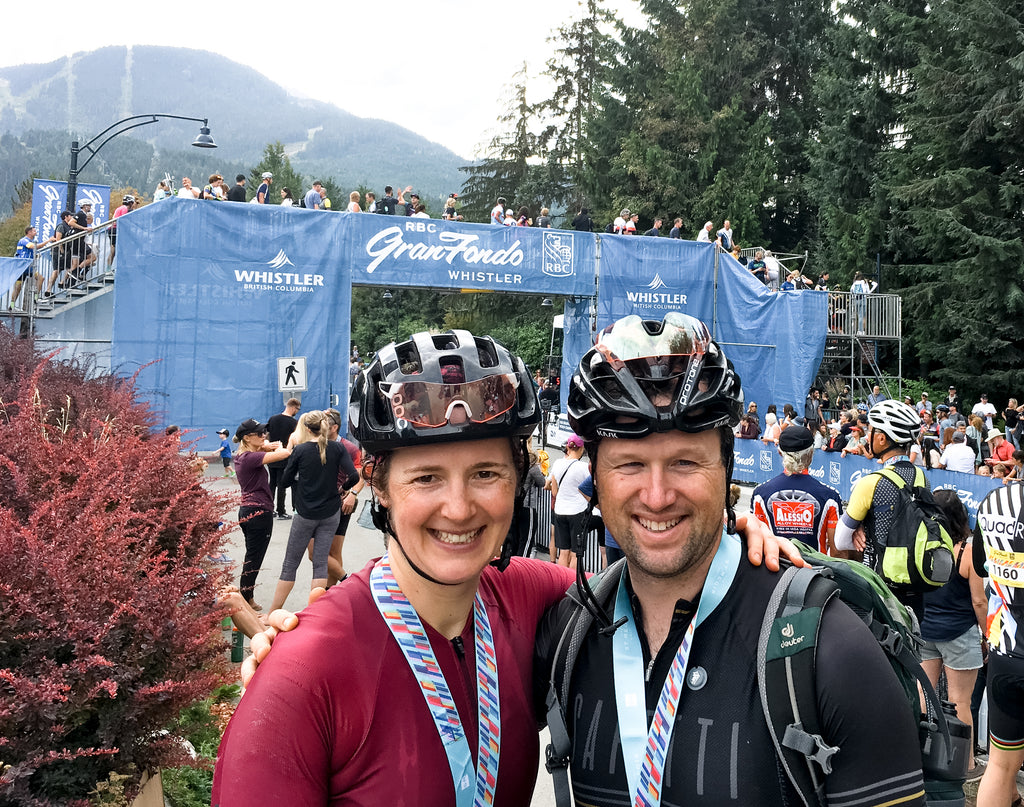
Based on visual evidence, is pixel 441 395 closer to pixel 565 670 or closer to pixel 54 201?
pixel 565 670

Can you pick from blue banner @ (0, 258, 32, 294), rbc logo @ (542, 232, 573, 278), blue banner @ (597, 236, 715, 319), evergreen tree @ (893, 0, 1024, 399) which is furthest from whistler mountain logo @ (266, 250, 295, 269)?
evergreen tree @ (893, 0, 1024, 399)

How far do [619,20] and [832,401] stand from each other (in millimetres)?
27593

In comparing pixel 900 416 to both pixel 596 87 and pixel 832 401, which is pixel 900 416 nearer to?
pixel 832 401

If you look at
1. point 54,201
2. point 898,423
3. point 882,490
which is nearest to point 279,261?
point 54,201

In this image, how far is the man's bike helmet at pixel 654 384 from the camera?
6.61ft

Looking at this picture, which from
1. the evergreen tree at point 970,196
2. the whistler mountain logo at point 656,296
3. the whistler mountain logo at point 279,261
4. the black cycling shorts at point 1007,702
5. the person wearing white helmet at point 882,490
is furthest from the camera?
the evergreen tree at point 970,196

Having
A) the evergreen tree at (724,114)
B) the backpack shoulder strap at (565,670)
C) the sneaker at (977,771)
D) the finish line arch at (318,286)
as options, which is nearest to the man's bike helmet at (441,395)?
the backpack shoulder strap at (565,670)

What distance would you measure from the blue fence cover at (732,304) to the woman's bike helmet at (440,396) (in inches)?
802

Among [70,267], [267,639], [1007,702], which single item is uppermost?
[70,267]

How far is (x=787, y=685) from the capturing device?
1.70 m

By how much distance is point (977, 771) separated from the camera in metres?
5.20

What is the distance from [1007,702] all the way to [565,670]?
10.4 feet

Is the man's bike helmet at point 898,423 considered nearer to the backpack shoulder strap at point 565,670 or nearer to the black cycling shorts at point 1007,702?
the black cycling shorts at point 1007,702

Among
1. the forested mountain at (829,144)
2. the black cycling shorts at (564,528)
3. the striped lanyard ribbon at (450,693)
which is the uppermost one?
the forested mountain at (829,144)
